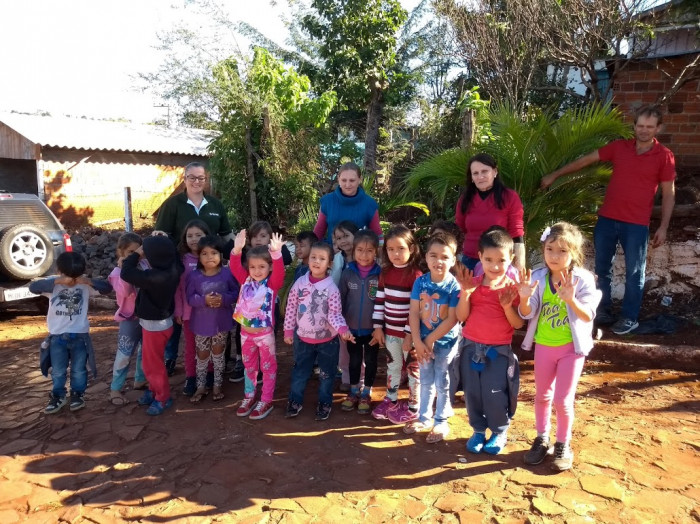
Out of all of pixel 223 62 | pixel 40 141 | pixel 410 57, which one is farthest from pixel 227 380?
pixel 410 57

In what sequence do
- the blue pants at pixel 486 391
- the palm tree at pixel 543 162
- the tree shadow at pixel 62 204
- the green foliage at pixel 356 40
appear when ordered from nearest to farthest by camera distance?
the blue pants at pixel 486 391 → the palm tree at pixel 543 162 → the green foliage at pixel 356 40 → the tree shadow at pixel 62 204

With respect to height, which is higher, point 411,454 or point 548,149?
point 548,149

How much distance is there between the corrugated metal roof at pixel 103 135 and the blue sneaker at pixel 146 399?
33.3 feet

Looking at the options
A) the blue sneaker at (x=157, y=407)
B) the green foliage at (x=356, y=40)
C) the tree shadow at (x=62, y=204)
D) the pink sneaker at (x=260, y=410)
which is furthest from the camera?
the tree shadow at (x=62, y=204)

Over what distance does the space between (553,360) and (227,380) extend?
2.80 metres

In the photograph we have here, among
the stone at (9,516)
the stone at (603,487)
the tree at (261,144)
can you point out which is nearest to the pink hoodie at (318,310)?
the stone at (603,487)

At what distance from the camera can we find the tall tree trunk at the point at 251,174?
7.79m

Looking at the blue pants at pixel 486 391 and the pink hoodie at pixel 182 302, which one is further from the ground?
the pink hoodie at pixel 182 302

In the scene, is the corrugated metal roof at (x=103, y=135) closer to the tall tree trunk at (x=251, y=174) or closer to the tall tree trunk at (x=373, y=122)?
the tall tree trunk at (x=373, y=122)

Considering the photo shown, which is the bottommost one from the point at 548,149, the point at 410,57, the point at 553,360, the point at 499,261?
the point at 553,360

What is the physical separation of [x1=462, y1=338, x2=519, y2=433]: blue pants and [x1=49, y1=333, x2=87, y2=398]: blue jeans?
2.90 meters

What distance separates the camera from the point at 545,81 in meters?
11.0

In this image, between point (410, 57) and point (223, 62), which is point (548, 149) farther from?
point (410, 57)

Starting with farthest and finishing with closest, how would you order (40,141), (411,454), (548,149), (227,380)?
1. (40,141)
2. (548,149)
3. (227,380)
4. (411,454)
